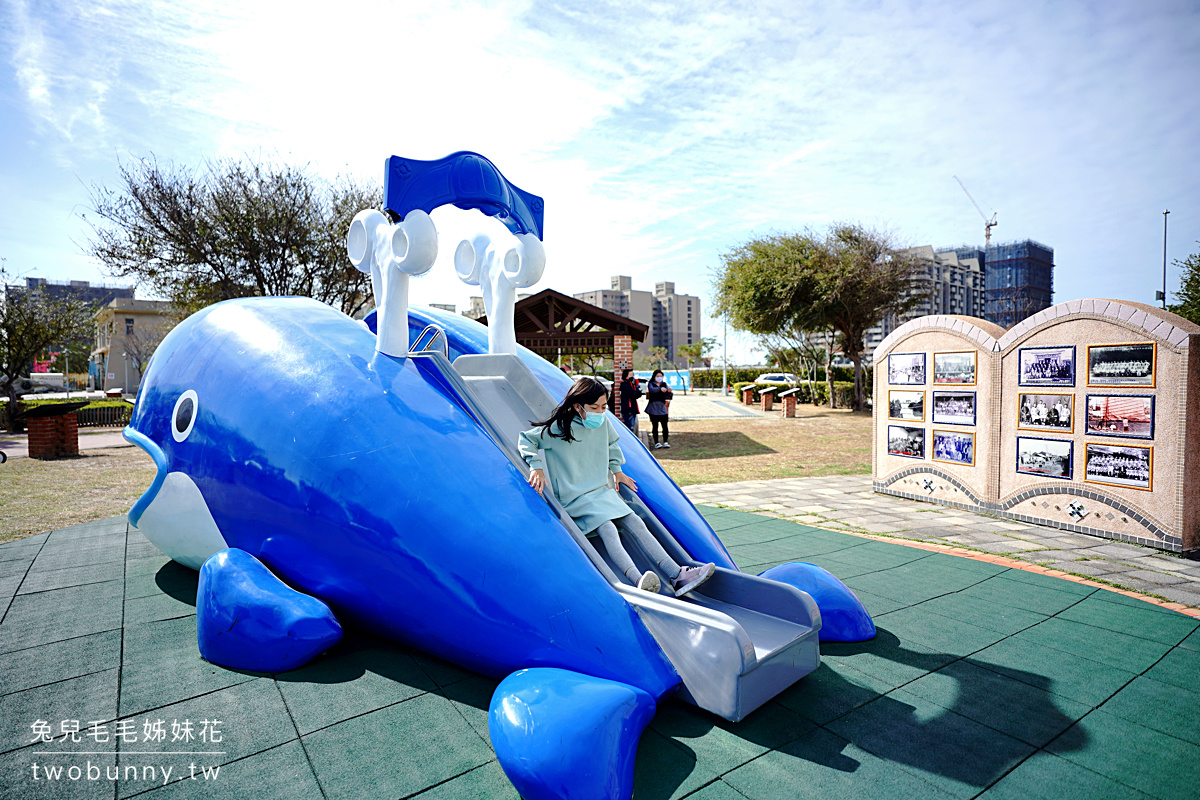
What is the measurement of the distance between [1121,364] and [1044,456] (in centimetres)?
129

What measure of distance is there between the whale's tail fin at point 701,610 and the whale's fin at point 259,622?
136 centimetres

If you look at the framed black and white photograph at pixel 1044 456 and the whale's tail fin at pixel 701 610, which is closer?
the whale's tail fin at pixel 701 610

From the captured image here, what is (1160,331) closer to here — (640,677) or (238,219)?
(640,677)

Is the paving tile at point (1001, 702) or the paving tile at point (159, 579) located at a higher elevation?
the paving tile at point (159, 579)

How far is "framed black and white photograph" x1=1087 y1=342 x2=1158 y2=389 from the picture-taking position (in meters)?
6.44

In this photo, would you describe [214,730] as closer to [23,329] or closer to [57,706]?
[57,706]

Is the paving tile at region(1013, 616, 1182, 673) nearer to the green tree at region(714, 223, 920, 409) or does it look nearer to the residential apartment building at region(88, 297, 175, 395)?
the green tree at region(714, 223, 920, 409)

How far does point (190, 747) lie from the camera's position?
290 cm

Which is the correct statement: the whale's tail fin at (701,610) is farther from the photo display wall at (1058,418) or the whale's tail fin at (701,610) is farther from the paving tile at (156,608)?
the photo display wall at (1058,418)

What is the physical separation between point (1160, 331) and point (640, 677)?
663 cm

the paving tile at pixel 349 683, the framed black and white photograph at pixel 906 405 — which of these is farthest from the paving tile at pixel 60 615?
the framed black and white photograph at pixel 906 405

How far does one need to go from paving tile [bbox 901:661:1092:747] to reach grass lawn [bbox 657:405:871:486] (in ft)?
23.1

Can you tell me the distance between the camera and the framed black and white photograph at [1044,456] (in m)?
7.20

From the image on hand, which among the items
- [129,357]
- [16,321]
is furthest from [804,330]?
[129,357]
